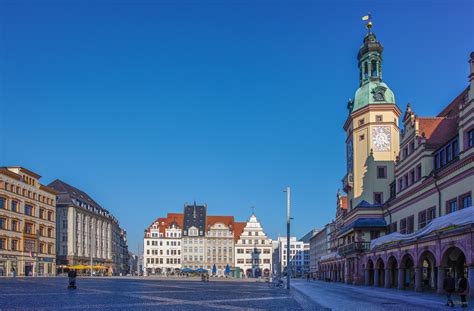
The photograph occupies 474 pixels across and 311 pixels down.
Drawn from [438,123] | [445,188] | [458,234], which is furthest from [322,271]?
[458,234]

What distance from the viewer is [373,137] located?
214 feet

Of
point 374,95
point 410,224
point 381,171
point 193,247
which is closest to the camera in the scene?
point 410,224

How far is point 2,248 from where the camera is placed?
82562 millimetres

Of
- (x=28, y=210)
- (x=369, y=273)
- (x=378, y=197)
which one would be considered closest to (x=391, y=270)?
(x=369, y=273)

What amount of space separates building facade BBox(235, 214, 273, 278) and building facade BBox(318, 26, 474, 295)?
192 feet

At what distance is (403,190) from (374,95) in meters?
16.9

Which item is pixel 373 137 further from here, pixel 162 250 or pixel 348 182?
pixel 162 250

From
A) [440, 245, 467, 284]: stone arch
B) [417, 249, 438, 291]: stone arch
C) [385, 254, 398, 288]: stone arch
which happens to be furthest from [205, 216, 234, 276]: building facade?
[440, 245, 467, 284]: stone arch

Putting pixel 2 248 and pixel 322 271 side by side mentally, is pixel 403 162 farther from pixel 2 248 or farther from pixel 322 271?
pixel 2 248

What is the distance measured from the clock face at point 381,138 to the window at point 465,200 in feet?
91.7

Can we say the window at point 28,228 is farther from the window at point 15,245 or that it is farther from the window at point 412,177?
the window at point 412,177

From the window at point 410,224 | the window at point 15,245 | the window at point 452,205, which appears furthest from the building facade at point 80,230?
the window at point 452,205

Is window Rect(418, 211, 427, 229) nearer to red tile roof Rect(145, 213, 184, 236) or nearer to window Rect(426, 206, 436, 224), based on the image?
window Rect(426, 206, 436, 224)

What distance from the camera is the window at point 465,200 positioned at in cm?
3600
